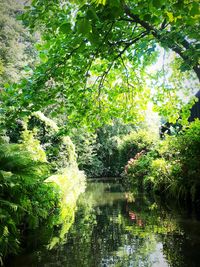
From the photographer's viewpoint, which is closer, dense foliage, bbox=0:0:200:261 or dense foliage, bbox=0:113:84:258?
dense foliage, bbox=0:0:200:261

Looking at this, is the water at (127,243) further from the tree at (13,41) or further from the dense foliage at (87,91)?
the tree at (13,41)

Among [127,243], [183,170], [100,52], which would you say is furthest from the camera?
[183,170]

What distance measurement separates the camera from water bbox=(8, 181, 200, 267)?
458 centimetres

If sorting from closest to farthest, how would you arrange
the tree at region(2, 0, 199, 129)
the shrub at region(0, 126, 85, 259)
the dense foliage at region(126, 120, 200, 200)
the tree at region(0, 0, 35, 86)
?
the tree at region(2, 0, 199, 129)
the shrub at region(0, 126, 85, 259)
the dense foliage at region(126, 120, 200, 200)
the tree at region(0, 0, 35, 86)

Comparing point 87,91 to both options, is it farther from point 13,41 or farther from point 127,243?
point 13,41

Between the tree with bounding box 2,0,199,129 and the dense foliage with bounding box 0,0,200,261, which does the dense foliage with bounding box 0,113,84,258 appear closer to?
the dense foliage with bounding box 0,0,200,261

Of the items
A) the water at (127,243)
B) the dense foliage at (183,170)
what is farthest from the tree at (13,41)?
the water at (127,243)

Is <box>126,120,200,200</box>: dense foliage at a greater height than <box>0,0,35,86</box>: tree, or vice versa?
<box>0,0,35,86</box>: tree

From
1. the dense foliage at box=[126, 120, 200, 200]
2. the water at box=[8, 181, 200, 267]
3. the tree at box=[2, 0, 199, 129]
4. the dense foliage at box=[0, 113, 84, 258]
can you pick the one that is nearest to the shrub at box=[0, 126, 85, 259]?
the dense foliage at box=[0, 113, 84, 258]

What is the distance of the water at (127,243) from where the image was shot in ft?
15.0

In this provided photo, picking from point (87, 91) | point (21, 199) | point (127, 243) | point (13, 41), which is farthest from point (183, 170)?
point (13, 41)

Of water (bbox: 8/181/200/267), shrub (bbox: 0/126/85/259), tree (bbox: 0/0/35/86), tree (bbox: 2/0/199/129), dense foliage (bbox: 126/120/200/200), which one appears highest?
tree (bbox: 0/0/35/86)

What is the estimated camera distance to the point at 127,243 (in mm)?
5480

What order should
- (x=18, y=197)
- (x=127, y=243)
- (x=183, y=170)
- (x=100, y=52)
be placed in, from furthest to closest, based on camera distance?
(x=183, y=170), (x=100, y=52), (x=127, y=243), (x=18, y=197)
